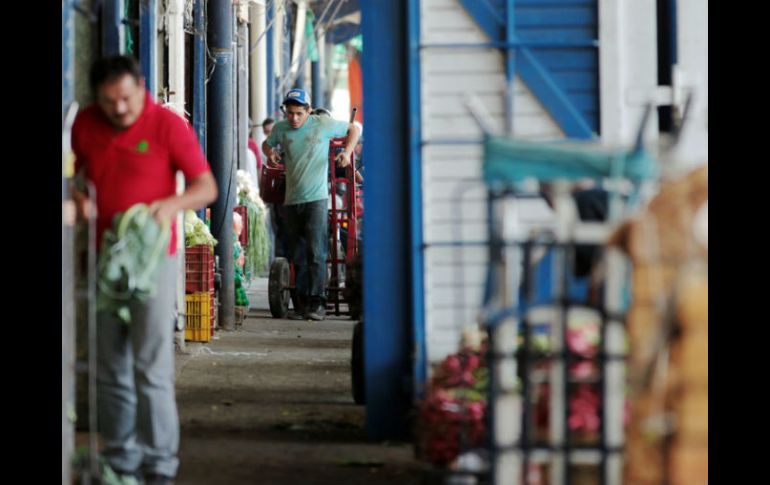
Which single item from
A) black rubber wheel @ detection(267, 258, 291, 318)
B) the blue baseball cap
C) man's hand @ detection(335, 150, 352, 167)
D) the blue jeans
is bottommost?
black rubber wheel @ detection(267, 258, 291, 318)

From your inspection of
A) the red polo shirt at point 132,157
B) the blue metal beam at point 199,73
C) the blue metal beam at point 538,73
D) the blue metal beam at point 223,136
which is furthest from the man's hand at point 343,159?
the red polo shirt at point 132,157

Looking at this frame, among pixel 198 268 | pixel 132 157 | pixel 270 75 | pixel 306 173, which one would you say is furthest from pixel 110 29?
pixel 270 75

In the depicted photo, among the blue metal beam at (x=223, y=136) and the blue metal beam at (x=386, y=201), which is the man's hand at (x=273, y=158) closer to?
the blue metal beam at (x=223, y=136)

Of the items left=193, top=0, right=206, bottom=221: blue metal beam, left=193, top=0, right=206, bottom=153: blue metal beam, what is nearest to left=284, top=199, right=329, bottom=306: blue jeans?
left=193, top=0, right=206, bottom=221: blue metal beam

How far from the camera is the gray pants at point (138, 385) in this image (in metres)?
7.36

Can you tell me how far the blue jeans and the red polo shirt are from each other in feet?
27.0

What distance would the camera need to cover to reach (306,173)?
1579 cm

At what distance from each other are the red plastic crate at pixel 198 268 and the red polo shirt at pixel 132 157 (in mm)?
6127

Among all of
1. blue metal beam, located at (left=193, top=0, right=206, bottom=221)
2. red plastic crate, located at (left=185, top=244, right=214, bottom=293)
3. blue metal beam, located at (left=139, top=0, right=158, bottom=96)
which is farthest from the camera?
blue metal beam, located at (left=193, top=0, right=206, bottom=221)

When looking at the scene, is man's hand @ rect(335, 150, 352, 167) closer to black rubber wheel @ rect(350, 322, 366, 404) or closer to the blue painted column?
black rubber wheel @ rect(350, 322, 366, 404)

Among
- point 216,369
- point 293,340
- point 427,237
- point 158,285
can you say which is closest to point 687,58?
point 427,237

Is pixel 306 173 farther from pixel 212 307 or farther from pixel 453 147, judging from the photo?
pixel 453 147

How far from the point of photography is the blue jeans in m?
15.8

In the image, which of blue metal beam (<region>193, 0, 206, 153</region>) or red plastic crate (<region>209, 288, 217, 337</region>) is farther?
blue metal beam (<region>193, 0, 206, 153</region>)
